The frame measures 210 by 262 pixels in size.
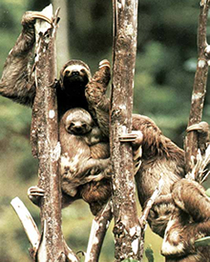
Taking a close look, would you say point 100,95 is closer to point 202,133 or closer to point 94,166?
point 94,166

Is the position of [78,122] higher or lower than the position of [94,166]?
higher

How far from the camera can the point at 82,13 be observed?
271 inches

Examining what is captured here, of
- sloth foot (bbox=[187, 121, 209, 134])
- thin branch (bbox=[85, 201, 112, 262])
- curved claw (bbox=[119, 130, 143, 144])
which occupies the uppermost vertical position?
sloth foot (bbox=[187, 121, 209, 134])

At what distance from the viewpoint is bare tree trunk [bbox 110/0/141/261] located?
3006mm

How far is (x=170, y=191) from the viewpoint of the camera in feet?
11.4

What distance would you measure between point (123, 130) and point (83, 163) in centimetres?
49

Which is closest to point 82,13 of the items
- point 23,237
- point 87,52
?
point 87,52

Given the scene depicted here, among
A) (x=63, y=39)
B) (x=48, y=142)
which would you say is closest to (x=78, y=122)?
(x=48, y=142)

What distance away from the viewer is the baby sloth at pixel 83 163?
3.43 m

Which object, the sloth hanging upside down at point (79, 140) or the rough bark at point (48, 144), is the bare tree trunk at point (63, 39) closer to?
the sloth hanging upside down at point (79, 140)

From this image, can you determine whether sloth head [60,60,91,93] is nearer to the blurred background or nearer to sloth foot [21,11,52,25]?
sloth foot [21,11,52,25]

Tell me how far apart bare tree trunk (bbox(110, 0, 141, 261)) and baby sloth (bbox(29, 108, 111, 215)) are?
382 millimetres

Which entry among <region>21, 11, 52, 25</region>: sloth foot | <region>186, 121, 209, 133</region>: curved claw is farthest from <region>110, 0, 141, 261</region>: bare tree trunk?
<region>186, 121, 209, 133</region>: curved claw

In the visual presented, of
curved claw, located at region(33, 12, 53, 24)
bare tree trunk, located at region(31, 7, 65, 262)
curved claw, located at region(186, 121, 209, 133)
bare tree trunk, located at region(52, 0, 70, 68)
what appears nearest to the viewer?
bare tree trunk, located at region(31, 7, 65, 262)
